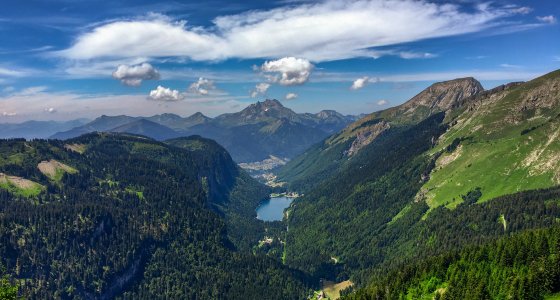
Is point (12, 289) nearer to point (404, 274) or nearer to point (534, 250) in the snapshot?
point (404, 274)

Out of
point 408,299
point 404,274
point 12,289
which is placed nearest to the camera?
point 12,289

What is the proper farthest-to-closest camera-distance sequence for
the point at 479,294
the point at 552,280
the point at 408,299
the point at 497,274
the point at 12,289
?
the point at 408,299 < the point at 497,274 < the point at 479,294 < the point at 552,280 < the point at 12,289

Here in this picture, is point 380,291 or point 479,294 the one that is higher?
point 479,294

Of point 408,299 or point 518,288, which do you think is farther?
point 408,299

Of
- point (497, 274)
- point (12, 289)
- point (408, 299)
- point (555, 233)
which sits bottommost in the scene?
point (408, 299)

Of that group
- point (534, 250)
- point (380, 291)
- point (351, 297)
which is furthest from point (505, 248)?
point (351, 297)

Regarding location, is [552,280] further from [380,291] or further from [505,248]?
[380,291]

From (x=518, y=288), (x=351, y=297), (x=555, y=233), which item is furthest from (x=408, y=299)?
(x=555, y=233)
